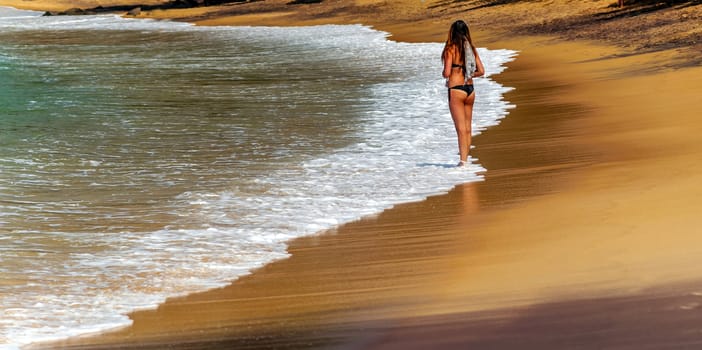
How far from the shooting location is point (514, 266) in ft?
24.6

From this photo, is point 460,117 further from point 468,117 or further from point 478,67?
point 478,67

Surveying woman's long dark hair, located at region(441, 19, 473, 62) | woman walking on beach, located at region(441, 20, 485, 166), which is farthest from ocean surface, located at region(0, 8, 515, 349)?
woman's long dark hair, located at region(441, 19, 473, 62)

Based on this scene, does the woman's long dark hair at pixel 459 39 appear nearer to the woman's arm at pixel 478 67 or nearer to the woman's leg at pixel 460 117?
the woman's arm at pixel 478 67

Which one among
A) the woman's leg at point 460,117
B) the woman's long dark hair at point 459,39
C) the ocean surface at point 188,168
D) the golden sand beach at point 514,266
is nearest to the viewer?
the golden sand beach at point 514,266

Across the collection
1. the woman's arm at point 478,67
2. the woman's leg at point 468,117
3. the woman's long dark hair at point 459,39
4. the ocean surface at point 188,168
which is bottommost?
the ocean surface at point 188,168

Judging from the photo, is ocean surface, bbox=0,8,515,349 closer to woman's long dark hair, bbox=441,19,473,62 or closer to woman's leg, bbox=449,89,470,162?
woman's leg, bbox=449,89,470,162

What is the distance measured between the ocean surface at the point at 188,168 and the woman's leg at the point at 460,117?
0.32 metres

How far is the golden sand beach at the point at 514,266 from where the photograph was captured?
20.1ft

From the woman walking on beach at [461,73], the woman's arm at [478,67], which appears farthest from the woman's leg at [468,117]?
the woman's arm at [478,67]

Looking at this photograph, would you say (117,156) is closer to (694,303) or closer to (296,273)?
(296,273)

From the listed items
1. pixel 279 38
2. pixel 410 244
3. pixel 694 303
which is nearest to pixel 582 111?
pixel 410 244

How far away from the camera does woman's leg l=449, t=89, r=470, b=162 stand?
39.8 feet

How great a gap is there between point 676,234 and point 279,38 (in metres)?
34.5

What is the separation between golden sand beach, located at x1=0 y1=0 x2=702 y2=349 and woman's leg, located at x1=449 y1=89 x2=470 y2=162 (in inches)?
14.1
